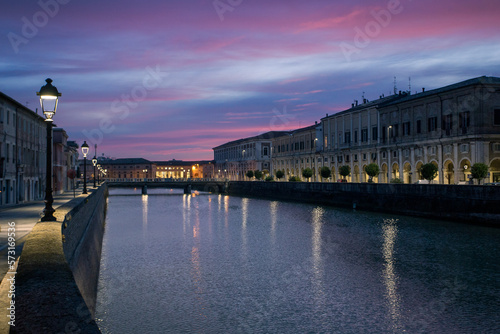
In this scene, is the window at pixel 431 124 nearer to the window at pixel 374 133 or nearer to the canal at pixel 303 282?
the window at pixel 374 133

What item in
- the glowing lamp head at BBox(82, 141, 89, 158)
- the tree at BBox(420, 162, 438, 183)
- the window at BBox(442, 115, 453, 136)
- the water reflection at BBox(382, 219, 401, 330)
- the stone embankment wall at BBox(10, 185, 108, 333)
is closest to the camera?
the stone embankment wall at BBox(10, 185, 108, 333)

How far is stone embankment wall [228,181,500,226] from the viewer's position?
39281 mm

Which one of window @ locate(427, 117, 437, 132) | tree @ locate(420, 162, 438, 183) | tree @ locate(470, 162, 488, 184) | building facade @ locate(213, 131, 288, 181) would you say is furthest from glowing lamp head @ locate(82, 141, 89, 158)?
building facade @ locate(213, 131, 288, 181)

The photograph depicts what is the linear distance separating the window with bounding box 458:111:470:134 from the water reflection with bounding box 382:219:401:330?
74.0 feet

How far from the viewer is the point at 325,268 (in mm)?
24953

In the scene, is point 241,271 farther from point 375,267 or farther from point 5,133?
point 5,133

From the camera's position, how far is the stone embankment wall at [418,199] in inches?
1547

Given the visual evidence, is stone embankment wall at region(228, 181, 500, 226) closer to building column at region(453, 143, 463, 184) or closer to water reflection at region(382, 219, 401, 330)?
water reflection at region(382, 219, 401, 330)

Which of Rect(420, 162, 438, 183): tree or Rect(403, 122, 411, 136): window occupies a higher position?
Rect(403, 122, 411, 136): window

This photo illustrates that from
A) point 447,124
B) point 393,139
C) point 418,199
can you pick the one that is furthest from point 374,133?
point 418,199

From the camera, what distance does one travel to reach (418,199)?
48.4 metres

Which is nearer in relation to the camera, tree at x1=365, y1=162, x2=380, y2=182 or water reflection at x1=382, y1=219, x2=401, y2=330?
water reflection at x1=382, y1=219, x2=401, y2=330

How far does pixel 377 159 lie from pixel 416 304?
61034 mm

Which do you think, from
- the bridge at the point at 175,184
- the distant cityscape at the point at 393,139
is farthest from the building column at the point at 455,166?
the bridge at the point at 175,184
